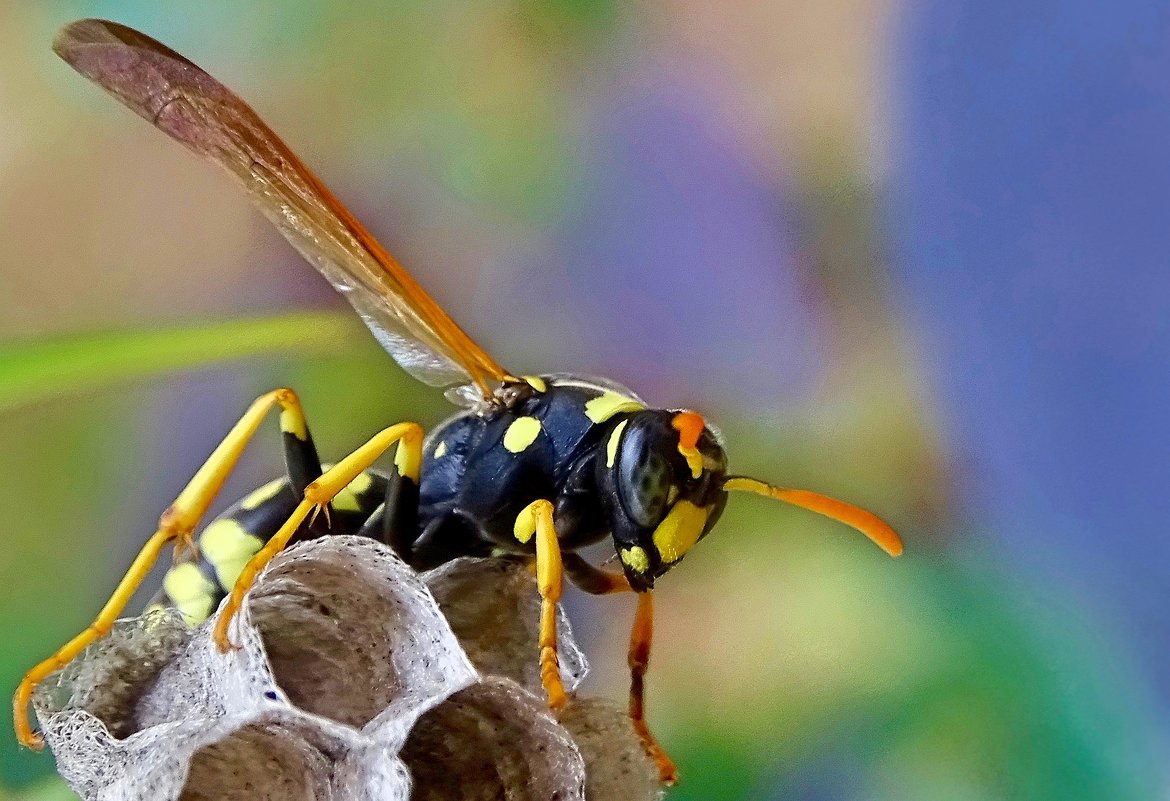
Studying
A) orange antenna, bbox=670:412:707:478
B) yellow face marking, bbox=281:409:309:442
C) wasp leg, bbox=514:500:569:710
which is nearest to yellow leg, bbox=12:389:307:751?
yellow face marking, bbox=281:409:309:442

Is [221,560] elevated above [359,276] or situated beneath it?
situated beneath

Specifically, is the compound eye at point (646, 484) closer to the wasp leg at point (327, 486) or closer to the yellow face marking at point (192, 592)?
the wasp leg at point (327, 486)

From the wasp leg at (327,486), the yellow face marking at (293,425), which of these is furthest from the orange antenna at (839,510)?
the yellow face marking at (293,425)

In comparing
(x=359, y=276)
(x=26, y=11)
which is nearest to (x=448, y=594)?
(x=359, y=276)

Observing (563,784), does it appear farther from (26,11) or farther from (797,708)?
(26,11)

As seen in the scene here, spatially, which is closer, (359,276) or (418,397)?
(359,276)

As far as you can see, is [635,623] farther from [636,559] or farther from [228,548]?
[228,548]
